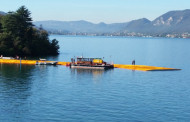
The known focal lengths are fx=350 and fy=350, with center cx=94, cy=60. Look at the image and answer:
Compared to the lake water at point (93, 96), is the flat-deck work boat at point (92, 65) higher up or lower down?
higher up

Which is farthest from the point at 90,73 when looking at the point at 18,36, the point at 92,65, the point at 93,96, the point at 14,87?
the point at 18,36

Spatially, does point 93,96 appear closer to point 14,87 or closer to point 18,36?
point 14,87

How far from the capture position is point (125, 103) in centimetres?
6197

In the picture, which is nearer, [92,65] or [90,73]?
[90,73]

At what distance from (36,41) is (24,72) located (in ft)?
213

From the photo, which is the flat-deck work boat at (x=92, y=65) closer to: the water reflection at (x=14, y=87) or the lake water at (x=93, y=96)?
the lake water at (x=93, y=96)

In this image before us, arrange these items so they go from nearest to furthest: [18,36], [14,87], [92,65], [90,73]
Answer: [14,87], [90,73], [92,65], [18,36]

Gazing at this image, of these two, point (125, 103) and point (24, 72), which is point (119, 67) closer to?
point (24, 72)

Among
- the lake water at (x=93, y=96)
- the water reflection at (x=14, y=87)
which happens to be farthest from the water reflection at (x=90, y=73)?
the water reflection at (x=14, y=87)

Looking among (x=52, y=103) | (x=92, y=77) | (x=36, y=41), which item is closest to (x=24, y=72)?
(x=92, y=77)

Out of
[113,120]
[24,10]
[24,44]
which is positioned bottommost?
[113,120]

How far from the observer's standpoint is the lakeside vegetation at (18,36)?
14500cm

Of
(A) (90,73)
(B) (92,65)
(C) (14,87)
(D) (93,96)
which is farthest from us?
(B) (92,65)

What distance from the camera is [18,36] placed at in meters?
152
